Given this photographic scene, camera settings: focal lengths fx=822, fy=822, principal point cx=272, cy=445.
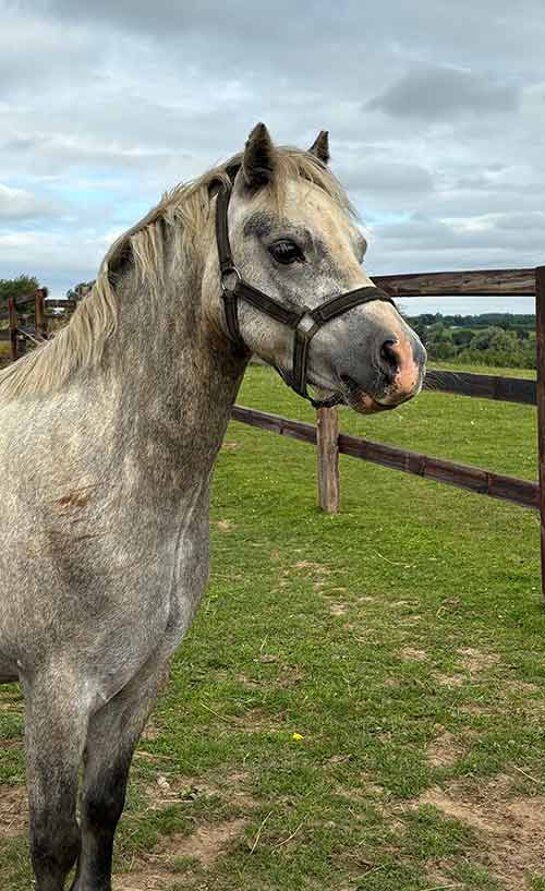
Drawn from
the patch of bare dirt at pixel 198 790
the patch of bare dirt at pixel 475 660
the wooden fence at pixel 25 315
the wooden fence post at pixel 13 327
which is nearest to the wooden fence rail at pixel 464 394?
the patch of bare dirt at pixel 475 660

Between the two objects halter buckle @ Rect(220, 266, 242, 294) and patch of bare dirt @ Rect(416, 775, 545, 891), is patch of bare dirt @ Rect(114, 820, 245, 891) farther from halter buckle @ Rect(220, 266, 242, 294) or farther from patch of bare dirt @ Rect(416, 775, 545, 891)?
halter buckle @ Rect(220, 266, 242, 294)

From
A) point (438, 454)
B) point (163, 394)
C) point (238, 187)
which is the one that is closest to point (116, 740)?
point (163, 394)

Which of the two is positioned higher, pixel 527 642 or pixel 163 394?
pixel 163 394

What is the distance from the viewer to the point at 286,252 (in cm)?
198

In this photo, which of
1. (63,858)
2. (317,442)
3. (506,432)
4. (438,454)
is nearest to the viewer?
(63,858)

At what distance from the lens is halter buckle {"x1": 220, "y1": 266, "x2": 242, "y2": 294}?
2.03m

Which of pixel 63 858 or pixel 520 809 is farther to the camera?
pixel 520 809

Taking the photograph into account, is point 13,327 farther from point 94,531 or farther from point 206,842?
point 94,531

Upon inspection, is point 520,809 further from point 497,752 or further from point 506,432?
point 506,432

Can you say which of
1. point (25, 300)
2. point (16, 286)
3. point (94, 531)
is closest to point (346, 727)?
point (94, 531)

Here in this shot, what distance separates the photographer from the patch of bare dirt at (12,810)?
3.01 metres

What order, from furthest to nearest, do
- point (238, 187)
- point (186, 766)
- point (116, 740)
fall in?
1. point (186, 766)
2. point (116, 740)
3. point (238, 187)

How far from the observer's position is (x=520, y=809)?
10.3 feet

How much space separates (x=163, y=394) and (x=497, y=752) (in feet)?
7.68
